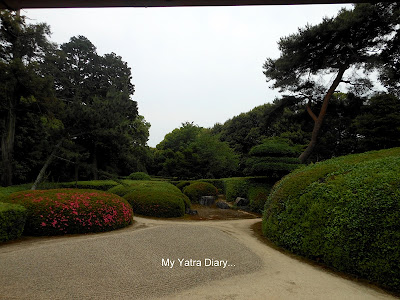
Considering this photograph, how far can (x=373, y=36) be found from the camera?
11.7 meters

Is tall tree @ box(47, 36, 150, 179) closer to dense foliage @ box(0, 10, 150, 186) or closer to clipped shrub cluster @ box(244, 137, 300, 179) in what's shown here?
dense foliage @ box(0, 10, 150, 186)

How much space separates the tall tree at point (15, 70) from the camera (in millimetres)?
8945

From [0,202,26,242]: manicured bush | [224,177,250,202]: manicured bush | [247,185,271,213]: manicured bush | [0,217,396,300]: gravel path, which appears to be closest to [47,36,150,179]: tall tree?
[0,202,26,242]: manicured bush

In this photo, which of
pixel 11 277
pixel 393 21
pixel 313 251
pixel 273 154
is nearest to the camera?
pixel 11 277

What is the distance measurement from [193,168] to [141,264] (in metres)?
16.2

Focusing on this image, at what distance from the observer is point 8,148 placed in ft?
32.6

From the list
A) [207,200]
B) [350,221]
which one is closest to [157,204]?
[207,200]

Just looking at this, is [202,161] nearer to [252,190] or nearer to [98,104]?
[252,190]

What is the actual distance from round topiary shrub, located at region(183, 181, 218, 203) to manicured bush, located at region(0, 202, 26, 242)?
10369 millimetres

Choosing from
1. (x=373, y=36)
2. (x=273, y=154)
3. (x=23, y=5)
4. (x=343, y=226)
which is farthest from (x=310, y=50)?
(x=23, y=5)

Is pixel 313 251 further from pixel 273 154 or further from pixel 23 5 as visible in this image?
pixel 273 154

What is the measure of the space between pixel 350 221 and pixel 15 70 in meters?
12.1

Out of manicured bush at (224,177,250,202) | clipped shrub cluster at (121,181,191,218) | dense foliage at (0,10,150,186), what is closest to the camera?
dense foliage at (0,10,150,186)

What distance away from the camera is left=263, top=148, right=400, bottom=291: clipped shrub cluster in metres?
3.59
